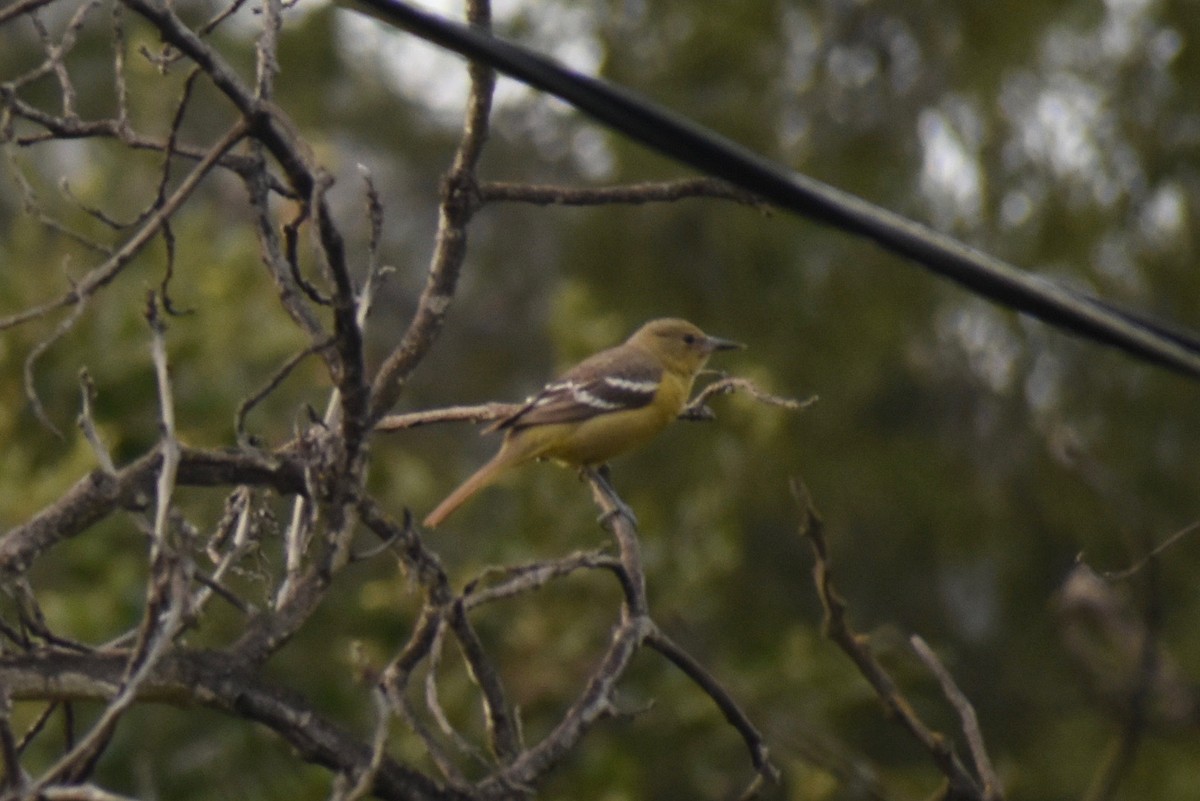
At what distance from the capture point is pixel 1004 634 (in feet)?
46.0

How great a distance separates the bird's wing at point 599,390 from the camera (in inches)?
250

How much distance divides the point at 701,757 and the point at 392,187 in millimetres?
9814

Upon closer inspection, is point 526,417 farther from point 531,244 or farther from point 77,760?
point 531,244

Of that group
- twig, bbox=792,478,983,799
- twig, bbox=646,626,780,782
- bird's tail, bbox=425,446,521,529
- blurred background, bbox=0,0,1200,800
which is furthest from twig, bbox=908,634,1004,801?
blurred background, bbox=0,0,1200,800

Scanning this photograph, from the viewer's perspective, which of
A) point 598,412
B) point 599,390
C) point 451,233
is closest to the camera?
point 451,233

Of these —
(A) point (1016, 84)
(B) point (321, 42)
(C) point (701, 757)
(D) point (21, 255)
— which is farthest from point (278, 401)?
(B) point (321, 42)

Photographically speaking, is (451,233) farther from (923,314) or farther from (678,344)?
(923,314)

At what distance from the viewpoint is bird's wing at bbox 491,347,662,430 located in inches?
250

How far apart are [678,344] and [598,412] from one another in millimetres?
966

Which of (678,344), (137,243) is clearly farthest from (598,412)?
→ (137,243)

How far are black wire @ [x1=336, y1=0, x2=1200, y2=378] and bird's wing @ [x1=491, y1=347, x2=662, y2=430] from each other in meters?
3.35

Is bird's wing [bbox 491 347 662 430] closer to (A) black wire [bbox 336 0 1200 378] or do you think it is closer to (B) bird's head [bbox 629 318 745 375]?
(B) bird's head [bbox 629 318 745 375]

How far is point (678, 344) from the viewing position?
24.1 feet

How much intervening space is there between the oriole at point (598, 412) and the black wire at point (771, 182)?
3.25 metres
